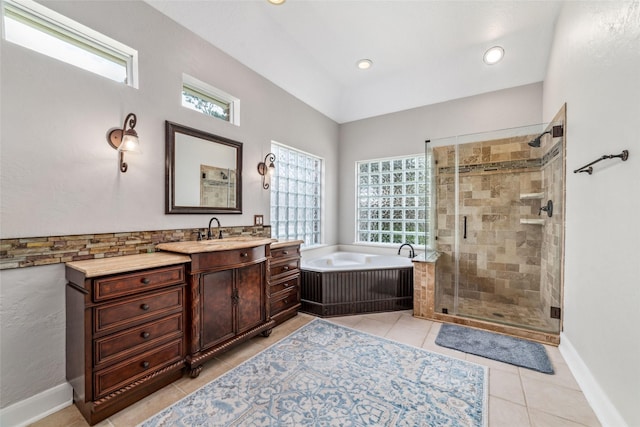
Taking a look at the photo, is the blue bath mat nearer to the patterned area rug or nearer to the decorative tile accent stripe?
the patterned area rug

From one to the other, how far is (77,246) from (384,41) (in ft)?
11.6

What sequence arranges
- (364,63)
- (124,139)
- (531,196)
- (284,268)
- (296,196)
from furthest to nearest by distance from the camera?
(296,196), (364,63), (531,196), (284,268), (124,139)

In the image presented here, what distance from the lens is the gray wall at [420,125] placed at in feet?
11.1

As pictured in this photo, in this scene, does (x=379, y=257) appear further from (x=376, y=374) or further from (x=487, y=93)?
(x=487, y=93)

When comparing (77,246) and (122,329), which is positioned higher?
(77,246)

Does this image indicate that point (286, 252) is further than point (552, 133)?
Yes

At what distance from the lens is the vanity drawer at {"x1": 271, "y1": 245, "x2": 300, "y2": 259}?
2790 mm

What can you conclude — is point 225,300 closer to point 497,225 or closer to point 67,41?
point 67,41

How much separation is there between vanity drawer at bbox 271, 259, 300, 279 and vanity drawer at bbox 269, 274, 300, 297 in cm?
7

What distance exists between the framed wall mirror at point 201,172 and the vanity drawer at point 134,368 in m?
1.08

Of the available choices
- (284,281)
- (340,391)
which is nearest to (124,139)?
(284,281)

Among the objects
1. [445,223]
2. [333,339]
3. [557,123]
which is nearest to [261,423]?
[333,339]

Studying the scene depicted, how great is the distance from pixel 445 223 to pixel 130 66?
145 inches

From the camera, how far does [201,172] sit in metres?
2.55
